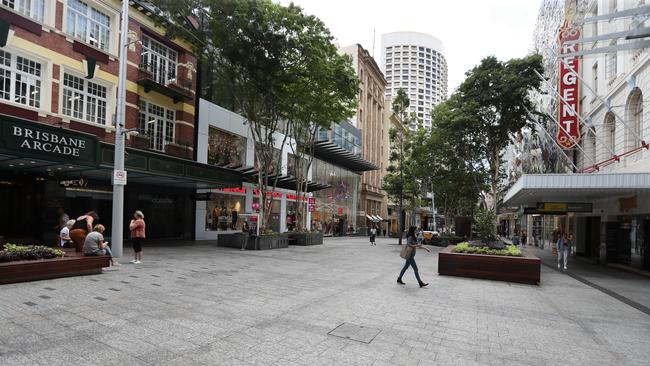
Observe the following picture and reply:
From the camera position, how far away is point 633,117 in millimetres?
17797

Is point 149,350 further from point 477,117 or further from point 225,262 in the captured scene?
point 477,117

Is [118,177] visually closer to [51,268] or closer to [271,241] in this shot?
[51,268]

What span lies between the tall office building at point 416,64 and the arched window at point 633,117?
7642 cm

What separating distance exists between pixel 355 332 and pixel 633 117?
732 inches

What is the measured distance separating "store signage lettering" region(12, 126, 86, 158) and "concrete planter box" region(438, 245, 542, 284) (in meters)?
13.4

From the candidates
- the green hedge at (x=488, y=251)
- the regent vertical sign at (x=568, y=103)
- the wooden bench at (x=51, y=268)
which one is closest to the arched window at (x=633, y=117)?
the regent vertical sign at (x=568, y=103)

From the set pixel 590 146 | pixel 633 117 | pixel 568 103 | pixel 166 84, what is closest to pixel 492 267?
pixel 633 117

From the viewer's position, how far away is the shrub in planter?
352 inches

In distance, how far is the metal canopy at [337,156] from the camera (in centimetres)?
3934

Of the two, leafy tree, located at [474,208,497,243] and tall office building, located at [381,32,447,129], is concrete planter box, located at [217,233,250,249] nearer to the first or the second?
leafy tree, located at [474,208,497,243]

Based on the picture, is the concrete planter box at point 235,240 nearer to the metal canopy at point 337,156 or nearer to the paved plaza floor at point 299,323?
the paved plaza floor at point 299,323

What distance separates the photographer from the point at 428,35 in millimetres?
101812

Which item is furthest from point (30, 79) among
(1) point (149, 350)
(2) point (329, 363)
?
(2) point (329, 363)

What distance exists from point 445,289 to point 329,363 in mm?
6855
